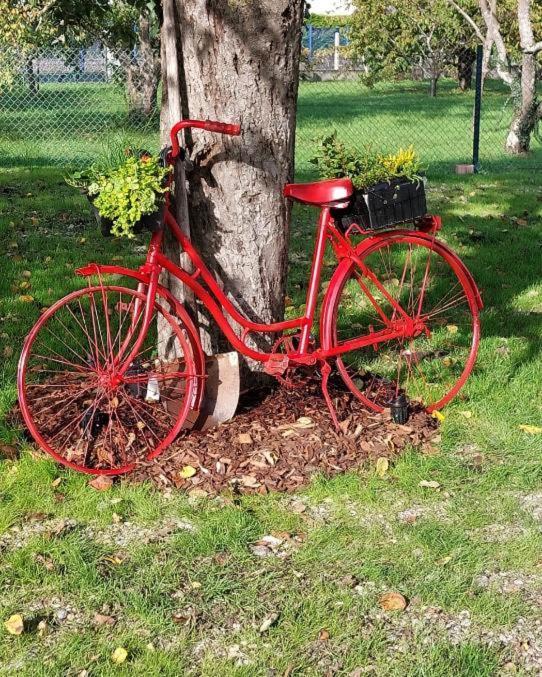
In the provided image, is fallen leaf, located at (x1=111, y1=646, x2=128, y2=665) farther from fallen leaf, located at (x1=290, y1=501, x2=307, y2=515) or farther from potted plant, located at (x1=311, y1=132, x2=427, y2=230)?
potted plant, located at (x1=311, y1=132, x2=427, y2=230)

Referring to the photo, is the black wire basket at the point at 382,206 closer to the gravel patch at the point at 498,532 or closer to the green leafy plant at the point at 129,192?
the green leafy plant at the point at 129,192

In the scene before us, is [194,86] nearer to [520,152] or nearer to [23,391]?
[23,391]

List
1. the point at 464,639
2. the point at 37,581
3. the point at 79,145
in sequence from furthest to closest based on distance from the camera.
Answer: the point at 79,145, the point at 37,581, the point at 464,639

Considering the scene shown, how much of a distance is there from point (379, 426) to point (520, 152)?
1119cm

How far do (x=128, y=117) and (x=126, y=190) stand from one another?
9630 millimetres

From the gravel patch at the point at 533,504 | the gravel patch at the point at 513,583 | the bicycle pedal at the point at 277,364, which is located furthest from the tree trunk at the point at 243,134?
the gravel patch at the point at 513,583

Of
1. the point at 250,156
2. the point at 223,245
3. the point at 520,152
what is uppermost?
the point at 250,156

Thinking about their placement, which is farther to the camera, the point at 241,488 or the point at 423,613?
the point at 241,488

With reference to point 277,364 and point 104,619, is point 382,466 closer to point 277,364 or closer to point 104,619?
point 277,364

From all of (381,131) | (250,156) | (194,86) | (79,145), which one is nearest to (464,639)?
(250,156)

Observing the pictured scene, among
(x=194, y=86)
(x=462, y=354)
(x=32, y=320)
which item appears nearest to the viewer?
(x=194, y=86)

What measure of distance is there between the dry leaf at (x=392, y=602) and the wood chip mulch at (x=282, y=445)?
0.86 metres

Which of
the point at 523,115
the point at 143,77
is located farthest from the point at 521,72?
the point at 143,77

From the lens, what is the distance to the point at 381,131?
18.0 metres
